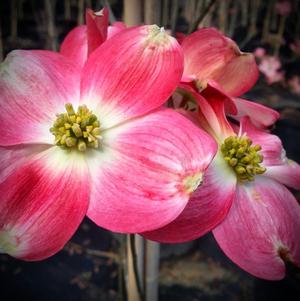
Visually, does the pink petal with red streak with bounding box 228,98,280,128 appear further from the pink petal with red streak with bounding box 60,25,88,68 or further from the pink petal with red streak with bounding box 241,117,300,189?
the pink petal with red streak with bounding box 60,25,88,68

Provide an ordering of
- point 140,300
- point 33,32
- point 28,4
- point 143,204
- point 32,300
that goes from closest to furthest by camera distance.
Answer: point 143,204 < point 140,300 < point 32,300 < point 33,32 < point 28,4

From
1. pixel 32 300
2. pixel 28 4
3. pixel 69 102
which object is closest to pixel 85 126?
pixel 69 102

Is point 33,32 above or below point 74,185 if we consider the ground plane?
below

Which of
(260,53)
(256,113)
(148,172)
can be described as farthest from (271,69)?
(148,172)

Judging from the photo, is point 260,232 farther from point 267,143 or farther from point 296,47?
point 296,47

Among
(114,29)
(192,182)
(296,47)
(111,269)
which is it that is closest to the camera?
(192,182)

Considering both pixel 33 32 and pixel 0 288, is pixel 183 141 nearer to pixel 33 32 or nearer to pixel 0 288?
pixel 0 288

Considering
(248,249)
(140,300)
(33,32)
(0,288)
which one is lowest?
(0,288)
